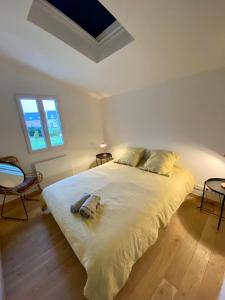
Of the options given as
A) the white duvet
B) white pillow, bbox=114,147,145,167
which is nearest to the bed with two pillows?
the white duvet

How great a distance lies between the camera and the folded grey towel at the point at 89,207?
4.28 feet

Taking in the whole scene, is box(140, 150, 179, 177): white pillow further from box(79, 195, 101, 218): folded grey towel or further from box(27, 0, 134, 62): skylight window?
box(27, 0, 134, 62): skylight window

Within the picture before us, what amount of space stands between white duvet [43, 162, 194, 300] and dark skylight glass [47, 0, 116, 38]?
2039mm

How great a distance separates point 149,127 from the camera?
267 cm

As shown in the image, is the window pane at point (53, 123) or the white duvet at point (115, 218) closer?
the white duvet at point (115, 218)

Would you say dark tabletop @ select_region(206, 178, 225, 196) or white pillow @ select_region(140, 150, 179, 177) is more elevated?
white pillow @ select_region(140, 150, 179, 177)

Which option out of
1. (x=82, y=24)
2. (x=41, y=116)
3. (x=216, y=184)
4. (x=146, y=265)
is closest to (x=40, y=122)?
(x=41, y=116)

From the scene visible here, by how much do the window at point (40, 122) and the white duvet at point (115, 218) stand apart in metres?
1.29

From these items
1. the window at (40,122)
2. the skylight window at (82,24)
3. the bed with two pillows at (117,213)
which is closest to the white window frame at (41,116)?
the window at (40,122)

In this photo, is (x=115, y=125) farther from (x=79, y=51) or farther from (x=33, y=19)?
(x=33, y=19)

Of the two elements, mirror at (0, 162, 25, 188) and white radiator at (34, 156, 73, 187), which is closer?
mirror at (0, 162, 25, 188)

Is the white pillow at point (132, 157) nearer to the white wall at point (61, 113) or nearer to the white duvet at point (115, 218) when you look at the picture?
the white duvet at point (115, 218)

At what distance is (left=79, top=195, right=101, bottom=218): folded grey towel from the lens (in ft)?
4.28

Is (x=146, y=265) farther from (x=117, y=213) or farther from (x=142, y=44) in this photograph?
(x=142, y=44)
